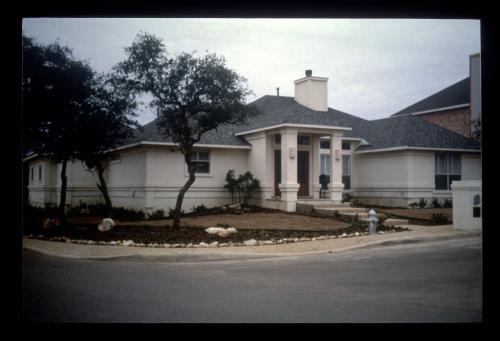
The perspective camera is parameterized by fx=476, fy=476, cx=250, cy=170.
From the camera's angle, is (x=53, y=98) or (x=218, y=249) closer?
(x=53, y=98)

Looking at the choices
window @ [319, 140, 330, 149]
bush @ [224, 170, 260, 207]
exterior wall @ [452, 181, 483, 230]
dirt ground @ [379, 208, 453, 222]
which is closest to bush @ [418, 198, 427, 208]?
dirt ground @ [379, 208, 453, 222]

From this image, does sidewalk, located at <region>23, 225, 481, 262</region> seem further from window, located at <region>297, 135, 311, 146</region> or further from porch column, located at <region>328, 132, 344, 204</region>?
window, located at <region>297, 135, 311, 146</region>

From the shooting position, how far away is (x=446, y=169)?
1986 centimetres

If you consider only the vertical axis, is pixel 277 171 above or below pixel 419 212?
above

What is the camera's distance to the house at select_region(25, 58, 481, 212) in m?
18.1

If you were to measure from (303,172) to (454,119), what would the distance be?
23.8ft

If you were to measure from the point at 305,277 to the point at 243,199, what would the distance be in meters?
10.8

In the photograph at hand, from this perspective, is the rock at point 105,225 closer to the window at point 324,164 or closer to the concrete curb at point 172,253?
the concrete curb at point 172,253

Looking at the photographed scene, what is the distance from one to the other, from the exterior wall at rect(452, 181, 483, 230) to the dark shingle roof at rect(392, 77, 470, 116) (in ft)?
11.8

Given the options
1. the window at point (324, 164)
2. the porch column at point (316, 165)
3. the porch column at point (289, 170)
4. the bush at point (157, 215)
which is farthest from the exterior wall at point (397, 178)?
the bush at point (157, 215)

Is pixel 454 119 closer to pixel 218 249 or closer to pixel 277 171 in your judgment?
pixel 277 171

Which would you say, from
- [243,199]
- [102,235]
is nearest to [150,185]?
[243,199]

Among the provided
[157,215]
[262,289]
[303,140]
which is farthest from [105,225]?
[303,140]
